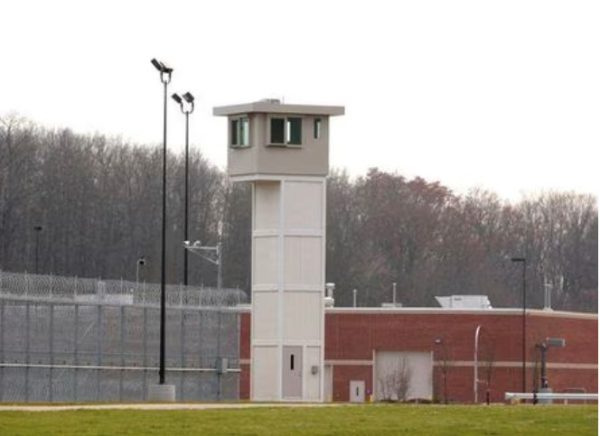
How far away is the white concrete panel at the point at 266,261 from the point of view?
6272 centimetres

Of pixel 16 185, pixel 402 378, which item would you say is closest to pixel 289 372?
pixel 402 378

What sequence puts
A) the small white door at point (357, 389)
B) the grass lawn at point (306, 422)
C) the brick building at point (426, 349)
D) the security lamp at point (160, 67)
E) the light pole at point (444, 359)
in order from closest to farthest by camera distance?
the grass lawn at point (306, 422), the security lamp at point (160, 67), the light pole at point (444, 359), the small white door at point (357, 389), the brick building at point (426, 349)

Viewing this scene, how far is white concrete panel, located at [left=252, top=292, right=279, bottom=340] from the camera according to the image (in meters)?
62.6

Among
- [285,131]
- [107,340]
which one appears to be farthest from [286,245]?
[107,340]

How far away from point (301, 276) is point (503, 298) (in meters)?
82.6

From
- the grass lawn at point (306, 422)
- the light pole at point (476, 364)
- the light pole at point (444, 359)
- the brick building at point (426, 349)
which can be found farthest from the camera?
the brick building at point (426, 349)

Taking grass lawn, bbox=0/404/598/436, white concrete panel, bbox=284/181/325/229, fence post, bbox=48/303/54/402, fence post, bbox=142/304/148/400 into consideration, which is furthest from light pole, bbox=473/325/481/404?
grass lawn, bbox=0/404/598/436

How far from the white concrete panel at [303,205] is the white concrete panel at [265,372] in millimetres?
4145

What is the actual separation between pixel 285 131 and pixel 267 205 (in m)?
2.59

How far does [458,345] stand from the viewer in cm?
8575

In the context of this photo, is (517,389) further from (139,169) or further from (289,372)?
(139,169)

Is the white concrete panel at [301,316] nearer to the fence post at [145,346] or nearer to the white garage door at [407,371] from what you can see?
Answer: the fence post at [145,346]

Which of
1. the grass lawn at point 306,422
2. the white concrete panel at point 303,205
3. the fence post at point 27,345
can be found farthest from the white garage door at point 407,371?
the grass lawn at point 306,422

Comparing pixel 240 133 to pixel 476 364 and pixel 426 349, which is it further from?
pixel 426 349
